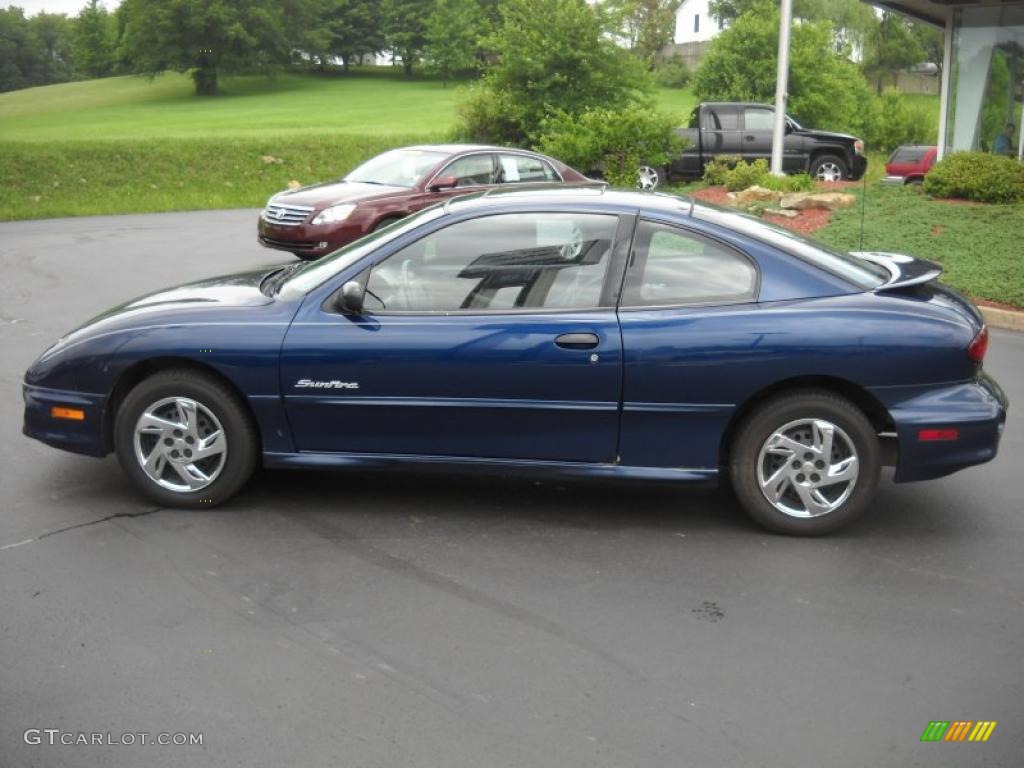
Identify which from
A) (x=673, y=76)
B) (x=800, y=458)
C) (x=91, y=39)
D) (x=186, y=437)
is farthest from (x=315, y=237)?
(x=91, y=39)

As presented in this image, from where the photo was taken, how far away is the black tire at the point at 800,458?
17.8ft

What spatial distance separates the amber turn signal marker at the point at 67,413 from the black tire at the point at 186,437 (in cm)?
19

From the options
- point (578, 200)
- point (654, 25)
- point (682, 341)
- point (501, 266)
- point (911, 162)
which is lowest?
point (911, 162)

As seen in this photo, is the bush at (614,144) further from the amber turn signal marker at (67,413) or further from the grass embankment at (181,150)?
the amber turn signal marker at (67,413)

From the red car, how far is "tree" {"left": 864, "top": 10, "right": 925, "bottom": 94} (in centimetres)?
3943

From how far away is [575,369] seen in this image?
546 cm

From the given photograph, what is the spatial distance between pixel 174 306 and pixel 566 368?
205 centimetres

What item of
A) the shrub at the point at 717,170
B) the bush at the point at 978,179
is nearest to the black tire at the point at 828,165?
the shrub at the point at 717,170

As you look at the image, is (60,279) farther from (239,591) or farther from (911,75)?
(911,75)

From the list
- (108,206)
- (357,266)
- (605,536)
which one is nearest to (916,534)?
(605,536)

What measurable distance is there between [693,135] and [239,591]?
19.6 metres

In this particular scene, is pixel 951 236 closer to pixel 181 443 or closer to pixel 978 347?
pixel 978 347

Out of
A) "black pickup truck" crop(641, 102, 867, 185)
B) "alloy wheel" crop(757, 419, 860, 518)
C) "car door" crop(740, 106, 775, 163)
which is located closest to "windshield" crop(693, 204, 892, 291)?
"alloy wheel" crop(757, 419, 860, 518)

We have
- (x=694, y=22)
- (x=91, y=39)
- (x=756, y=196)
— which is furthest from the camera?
(x=91, y=39)
